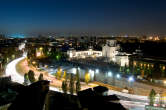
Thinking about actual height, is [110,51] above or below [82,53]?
above

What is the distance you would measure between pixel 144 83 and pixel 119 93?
2.67m

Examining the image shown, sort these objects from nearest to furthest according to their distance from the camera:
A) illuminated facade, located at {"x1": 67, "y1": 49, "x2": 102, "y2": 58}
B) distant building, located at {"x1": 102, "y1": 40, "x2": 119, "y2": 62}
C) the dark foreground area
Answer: the dark foreground area → distant building, located at {"x1": 102, "y1": 40, "x2": 119, "y2": 62} → illuminated facade, located at {"x1": 67, "y1": 49, "x2": 102, "y2": 58}

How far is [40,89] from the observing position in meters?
3.80

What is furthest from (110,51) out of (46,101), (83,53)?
(46,101)

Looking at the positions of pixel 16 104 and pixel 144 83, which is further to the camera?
pixel 144 83

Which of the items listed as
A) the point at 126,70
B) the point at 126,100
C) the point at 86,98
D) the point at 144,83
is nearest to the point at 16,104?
the point at 86,98

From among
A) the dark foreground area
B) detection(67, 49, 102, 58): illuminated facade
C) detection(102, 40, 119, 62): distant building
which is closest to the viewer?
the dark foreground area

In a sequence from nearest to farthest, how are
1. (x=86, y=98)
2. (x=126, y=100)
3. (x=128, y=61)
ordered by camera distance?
1. (x=86, y=98)
2. (x=126, y=100)
3. (x=128, y=61)

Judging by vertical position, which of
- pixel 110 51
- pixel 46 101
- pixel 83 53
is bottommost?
pixel 46 101

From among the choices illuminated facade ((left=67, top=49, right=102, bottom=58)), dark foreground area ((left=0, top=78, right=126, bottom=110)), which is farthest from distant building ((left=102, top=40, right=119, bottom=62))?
dark foreground area ((left=0, top=78, right=126, bottom=110))

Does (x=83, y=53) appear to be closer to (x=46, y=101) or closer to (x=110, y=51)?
(x=110, y=51)

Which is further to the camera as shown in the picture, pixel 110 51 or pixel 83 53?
pixel 83 53

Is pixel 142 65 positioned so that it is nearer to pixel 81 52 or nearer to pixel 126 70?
pixel 126 70

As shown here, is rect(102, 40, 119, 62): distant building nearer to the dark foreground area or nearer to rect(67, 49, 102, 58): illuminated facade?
rect(67, 49, 102, 58): illuminated facade
